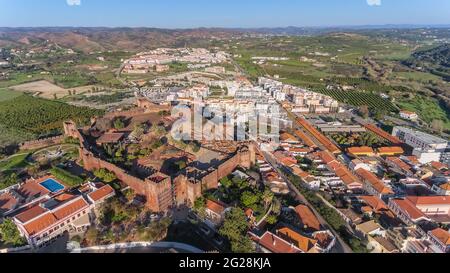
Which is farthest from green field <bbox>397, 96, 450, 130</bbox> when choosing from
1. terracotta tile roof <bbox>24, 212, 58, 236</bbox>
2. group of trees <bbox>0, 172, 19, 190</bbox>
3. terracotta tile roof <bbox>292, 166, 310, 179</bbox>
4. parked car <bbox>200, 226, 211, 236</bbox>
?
group of trees <bbox>0, 172, 19, 190</bbox>

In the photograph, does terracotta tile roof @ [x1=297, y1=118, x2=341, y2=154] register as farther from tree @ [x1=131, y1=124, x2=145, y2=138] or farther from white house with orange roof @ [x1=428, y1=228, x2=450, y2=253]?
tree @ [x1=131, y1=124, x2=145, y2=138]

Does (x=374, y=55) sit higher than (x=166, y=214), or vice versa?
(x=374, y=55)

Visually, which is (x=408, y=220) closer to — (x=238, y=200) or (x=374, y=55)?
(x=238, y=200)

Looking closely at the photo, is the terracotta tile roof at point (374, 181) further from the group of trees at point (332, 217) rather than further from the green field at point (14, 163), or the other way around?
the green field at point (14, 163)

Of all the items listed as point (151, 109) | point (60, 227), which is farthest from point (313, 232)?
point (151, 109)

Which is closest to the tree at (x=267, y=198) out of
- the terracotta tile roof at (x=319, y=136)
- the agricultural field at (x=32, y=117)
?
the terracotta tile roof at (x=319, y=136)
